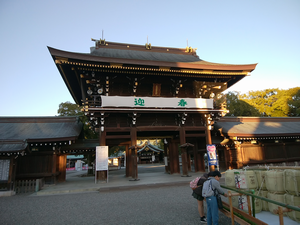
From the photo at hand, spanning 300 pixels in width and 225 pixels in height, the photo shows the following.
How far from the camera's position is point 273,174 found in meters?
4.69

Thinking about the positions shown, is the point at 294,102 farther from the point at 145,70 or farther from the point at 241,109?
the point at 145,70

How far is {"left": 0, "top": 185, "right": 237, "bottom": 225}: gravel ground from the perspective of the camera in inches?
215

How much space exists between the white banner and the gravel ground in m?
5.87

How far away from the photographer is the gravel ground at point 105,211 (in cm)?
545

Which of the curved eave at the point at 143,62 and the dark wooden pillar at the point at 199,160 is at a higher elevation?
the curved eave at the point at 143,62

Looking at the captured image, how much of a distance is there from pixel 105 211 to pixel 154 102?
25.8ft

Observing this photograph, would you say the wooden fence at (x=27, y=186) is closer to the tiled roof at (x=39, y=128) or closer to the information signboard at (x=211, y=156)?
the tiled roof at (x=39, y=128)

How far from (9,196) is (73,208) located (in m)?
5.70

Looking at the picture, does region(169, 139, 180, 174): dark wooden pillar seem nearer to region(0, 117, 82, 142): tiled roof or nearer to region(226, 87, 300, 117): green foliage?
region(0, 117, 82, 142): tiled roof

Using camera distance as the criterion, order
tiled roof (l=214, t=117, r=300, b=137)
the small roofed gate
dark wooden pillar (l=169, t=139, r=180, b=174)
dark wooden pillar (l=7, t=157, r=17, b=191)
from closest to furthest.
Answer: dark wooden pillar (l=7, t=157, r=17, b=191) → the small roofed gate → tiled roof (l=214, t=117, r=300, b=137) → dark wooden pillar (l=169, t=139, r=180, b=174)

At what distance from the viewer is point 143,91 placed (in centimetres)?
1363

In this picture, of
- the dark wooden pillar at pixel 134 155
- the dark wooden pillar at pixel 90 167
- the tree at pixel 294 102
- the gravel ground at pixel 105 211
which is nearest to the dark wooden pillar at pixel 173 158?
the dark wooden pillar at pixel 134 155

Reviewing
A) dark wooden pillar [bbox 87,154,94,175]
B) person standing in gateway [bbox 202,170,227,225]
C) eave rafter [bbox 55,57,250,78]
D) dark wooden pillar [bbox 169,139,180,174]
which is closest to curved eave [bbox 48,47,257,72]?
eave rafter [bbox 55,57,250,78]

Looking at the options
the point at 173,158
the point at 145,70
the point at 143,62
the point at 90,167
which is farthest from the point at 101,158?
the point at 90,167
